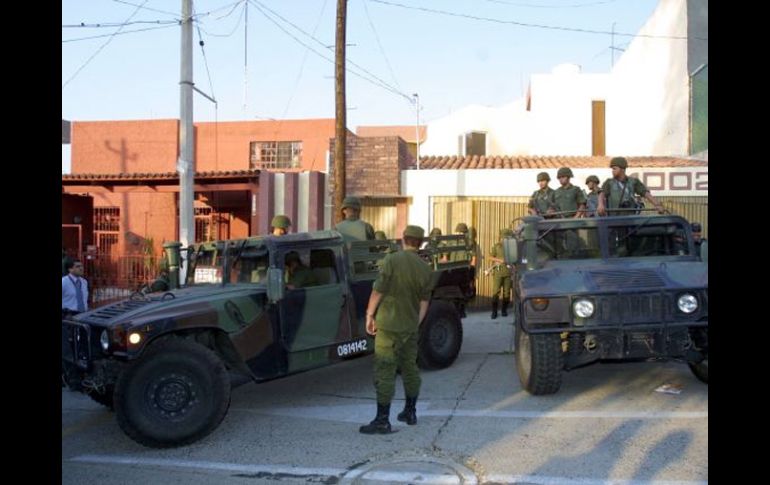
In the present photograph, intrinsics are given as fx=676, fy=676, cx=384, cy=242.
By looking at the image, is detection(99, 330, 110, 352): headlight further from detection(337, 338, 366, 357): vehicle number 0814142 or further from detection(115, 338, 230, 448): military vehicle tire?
detection(337, 338, 366, 357): vehicle number 0814142

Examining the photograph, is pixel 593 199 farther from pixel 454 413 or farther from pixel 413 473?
pixel 413 473

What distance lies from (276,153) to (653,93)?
41.7ft

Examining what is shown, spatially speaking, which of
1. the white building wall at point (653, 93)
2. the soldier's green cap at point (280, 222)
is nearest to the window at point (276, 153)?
the white building wall at point (653, 93)

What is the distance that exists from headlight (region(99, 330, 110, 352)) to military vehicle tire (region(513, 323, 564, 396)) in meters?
3.48

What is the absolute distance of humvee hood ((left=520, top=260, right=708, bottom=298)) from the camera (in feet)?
19.1

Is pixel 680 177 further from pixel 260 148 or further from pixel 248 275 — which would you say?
pixel 260 148

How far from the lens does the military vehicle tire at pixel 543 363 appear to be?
597cm

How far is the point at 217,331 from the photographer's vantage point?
5.66 m

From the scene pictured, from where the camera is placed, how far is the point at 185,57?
36.3 ft

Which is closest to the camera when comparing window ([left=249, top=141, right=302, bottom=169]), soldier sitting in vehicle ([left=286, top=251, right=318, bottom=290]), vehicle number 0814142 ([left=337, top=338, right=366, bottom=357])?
soldier sitting in vehicle ([left=286, top=251, right=318, bottom=290])

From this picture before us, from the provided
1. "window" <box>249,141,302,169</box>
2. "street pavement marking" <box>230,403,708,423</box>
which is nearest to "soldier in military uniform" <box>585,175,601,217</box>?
"street pavement marking" <box>230,403,708,423</box>

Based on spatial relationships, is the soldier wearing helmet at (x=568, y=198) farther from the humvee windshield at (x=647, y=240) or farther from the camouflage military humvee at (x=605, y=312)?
the camouflage military humvee at (x=605, y=312)

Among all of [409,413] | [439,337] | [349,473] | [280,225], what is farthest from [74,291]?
[349,473]
